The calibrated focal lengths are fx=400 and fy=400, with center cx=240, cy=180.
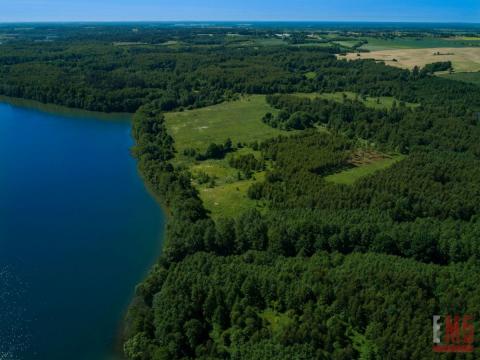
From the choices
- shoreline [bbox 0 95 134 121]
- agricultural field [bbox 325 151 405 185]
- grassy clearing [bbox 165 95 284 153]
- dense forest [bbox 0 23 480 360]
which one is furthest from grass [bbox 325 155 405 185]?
shoreline [bbox 0 95 134 121]

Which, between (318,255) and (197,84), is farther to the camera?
(197,84)

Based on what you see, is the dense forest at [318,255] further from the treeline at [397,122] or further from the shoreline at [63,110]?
the shoreline at [63,110]

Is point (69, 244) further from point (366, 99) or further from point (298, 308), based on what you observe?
point (366, 99)

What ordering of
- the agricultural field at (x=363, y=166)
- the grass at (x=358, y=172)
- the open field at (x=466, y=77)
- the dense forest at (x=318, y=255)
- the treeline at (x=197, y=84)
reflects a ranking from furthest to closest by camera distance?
the open field at (x=466, y=77), the treeline at (x=197, y=84), the agricultural field at (x=363, y=166), the grass at (x=358, y=172), the dense forest at (x=318, y=255)

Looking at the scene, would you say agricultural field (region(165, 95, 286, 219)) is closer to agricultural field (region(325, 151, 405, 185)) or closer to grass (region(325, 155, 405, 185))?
grass (region(325, 155, 405, 185))

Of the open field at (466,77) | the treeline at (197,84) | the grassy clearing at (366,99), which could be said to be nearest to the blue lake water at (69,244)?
the treeline at (197,84)

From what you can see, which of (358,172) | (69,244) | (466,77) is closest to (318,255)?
(358,172)
